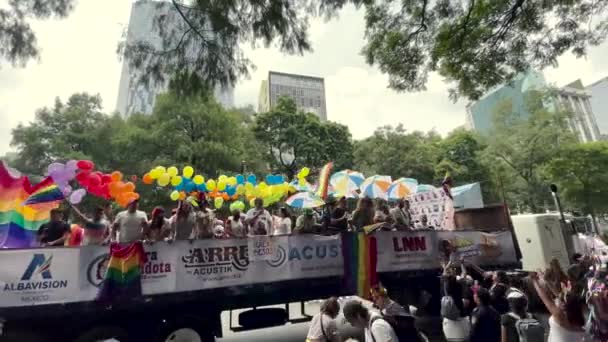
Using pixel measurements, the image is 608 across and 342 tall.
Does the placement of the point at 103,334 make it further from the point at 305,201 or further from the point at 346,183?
the point at 346,183

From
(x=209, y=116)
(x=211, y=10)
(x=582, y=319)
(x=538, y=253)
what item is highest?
(x=209, y=116)

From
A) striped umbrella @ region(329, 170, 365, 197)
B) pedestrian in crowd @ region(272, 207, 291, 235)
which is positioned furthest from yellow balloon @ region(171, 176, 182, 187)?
striped umbrella @ region(329, 170, 365, 197)

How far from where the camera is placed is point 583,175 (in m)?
31.9

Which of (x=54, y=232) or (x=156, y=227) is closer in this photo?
(x=54, y=232)

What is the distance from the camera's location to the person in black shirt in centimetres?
668

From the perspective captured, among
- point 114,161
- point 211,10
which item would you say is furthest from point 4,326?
point 114,161

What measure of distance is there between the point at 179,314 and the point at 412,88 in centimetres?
662

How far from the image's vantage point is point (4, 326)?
531cm

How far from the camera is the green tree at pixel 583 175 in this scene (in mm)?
31688

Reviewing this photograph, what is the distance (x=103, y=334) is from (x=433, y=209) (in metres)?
9.89

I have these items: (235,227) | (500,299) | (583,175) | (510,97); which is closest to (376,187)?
(235,227)

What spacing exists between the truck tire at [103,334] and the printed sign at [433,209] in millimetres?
8646

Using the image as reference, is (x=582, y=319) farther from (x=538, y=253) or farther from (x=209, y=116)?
(x=209, y=116)

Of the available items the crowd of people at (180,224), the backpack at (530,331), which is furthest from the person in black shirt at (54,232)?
the backpack at (530,331)
